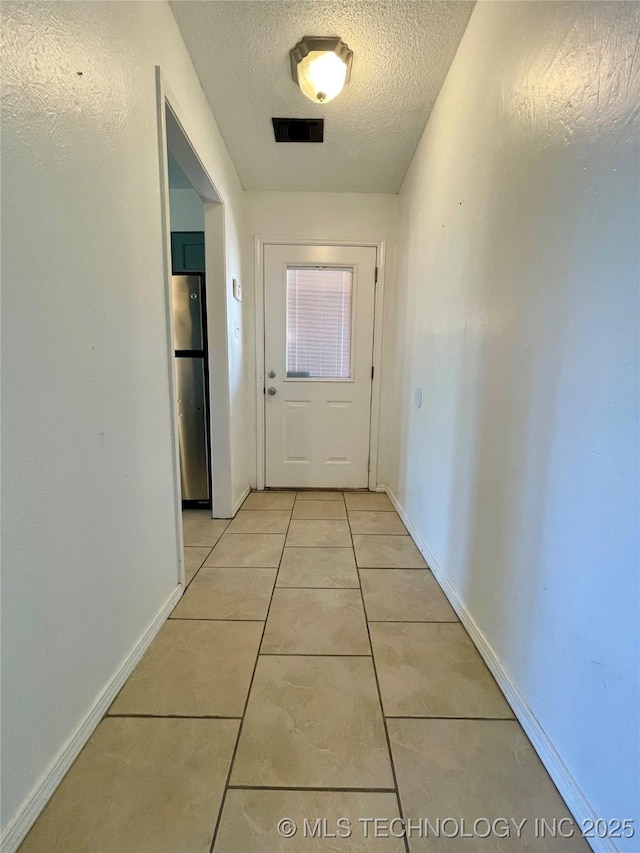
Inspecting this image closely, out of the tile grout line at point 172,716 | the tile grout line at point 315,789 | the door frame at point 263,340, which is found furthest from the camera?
the door frame at point 263,340

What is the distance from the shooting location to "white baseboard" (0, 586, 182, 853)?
2.22 ft

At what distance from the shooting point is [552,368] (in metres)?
0.86

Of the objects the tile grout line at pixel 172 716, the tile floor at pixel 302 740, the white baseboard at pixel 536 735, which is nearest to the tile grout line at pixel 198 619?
the tile floor at pixel 302 740

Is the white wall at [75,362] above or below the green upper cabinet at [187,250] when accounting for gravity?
below

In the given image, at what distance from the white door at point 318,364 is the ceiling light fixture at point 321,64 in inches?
45.9

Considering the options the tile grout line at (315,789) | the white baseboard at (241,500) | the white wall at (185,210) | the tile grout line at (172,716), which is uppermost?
the white wall at (185,210)

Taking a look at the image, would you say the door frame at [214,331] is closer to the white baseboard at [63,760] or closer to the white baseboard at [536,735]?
the white baseboard at [63,760]

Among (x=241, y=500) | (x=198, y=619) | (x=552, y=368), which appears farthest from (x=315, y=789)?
(x=241, y=500)

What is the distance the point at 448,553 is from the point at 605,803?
0.85 metres

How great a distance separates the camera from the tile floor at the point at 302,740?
2.33 feet

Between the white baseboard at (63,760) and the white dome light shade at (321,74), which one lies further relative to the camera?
the white dome light shade at (321,74)

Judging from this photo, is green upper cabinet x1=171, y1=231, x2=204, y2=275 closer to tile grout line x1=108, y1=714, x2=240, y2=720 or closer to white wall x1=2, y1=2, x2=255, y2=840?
white wall x1=2, y1=2, x2=255, y2=840

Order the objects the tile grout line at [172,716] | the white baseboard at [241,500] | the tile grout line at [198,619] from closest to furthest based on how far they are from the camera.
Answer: the tile grout line at [172,716]
the tile grout line at [198,619]
the white baseboard at [241,500]

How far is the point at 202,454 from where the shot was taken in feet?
7.85
